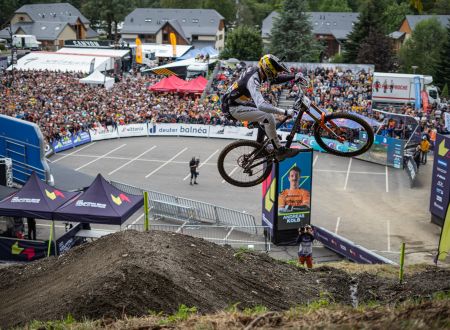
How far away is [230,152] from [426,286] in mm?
5264

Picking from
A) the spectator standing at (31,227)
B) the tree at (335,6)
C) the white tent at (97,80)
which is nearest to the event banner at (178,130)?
the white tent at (97,80)

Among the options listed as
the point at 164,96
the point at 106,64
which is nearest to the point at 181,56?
the point at 106,64

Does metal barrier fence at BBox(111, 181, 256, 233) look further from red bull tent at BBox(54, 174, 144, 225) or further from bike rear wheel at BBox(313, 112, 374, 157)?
bike rear wheel at BBox(313, 112, 374, 157)

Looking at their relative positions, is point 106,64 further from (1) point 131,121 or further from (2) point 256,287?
(2) point 256,287

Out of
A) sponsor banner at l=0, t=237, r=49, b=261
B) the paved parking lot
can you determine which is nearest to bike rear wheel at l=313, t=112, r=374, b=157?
sponsor banner at l=0, t=237, r=49, b=261

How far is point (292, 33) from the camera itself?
56.7 meters

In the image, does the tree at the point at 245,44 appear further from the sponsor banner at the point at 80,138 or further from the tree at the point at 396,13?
the sponsor banner at the point at 80,138

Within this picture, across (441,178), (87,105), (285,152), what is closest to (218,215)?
(441,178)

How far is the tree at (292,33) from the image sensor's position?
56188 mm

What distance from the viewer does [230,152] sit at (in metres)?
12.4

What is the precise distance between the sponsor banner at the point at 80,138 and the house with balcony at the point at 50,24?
48016 millimetres

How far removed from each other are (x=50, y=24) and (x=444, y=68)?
184 ft

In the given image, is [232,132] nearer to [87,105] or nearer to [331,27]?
[87,105]

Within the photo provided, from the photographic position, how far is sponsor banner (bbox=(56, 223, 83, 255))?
18578 mm
